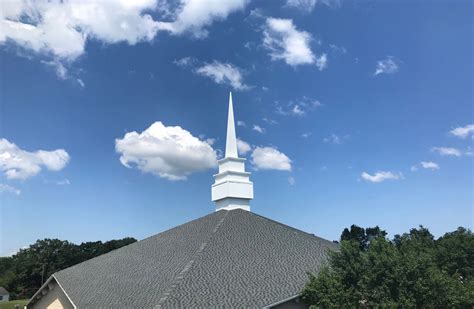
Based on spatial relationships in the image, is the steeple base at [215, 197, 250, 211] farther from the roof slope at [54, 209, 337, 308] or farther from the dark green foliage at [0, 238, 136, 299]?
the dark green foliage at [0, 238, 136, 299]

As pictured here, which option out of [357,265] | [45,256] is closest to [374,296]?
[357,265]

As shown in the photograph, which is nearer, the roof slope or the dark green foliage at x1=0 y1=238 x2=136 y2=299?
the roof slope

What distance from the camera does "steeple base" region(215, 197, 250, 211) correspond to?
3179 centimetres

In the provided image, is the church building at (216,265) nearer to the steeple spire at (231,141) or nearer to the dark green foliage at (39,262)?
the steeple spire at (231,141)

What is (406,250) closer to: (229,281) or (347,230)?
(229,281)

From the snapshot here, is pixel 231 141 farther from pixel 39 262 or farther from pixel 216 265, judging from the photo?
pixel 39 262

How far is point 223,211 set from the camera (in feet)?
102

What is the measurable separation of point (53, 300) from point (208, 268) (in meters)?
17.6

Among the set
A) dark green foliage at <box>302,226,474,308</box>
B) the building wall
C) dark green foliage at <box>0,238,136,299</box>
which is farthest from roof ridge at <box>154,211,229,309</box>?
dark green foliage at <box>0,238,136,299</box>

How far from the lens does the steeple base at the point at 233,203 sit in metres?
31.8

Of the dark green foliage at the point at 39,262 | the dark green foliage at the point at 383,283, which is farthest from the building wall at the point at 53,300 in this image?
the dark green foliage at the point at 39,262

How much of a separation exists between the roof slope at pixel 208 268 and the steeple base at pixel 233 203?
1136 mm

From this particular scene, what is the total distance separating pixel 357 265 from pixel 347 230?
72.7 meters

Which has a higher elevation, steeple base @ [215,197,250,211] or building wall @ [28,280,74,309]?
steeple base @ [215,197,250,211]
